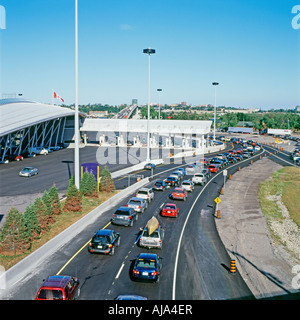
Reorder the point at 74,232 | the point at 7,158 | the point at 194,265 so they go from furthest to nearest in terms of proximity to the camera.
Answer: the point at 7,158, the point at 74,232, the point at 194,265

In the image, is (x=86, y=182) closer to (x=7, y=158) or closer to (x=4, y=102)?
(x=7, y=158)

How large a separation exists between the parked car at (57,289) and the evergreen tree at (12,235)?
6.98 metres

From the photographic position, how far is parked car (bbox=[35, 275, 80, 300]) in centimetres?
1380

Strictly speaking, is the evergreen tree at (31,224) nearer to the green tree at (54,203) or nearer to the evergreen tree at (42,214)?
the evergreen tree at (42,214)

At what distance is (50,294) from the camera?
13828 mm

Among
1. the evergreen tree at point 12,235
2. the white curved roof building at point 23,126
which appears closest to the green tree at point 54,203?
the evergreen tree at point 12,235

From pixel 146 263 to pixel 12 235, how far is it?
9105mm

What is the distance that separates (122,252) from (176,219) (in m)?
9.10

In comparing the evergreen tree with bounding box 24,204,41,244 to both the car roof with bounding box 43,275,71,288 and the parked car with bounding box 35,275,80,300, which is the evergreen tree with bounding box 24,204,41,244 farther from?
the parked car with bounding box 35,275,80,300

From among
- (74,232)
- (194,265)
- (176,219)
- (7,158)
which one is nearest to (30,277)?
(74,232)

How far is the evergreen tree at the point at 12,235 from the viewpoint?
2052 centimetres

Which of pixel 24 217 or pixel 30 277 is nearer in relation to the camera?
pixel 30 277

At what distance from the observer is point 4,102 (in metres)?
73.2
